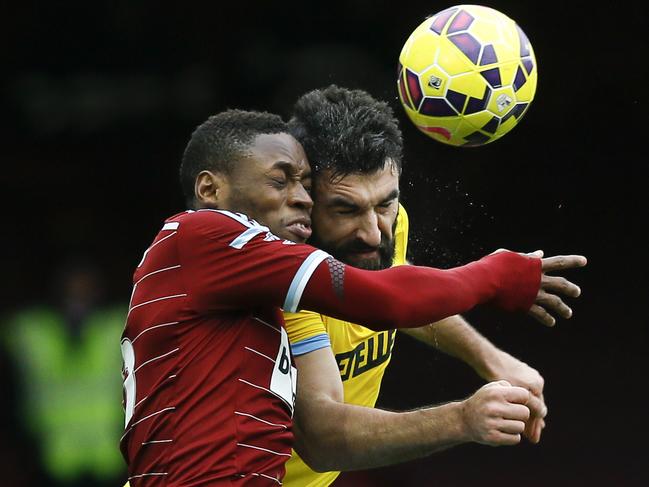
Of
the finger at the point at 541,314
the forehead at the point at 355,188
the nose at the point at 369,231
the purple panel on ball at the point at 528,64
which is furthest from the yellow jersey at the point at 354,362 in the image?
the purple panel on ball at the point at 528,64

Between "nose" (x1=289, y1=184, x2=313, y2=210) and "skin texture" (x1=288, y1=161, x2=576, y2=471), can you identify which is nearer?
"skin texture" (x1=288, y1=161, x2=576, y2=471)

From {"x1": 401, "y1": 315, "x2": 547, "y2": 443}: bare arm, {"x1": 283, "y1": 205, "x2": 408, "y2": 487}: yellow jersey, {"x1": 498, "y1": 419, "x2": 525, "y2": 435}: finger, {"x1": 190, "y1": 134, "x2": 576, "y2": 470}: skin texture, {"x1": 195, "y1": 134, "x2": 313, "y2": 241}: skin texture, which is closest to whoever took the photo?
{"x1": 498, "y1": 419, "x2": 525, "y2": 435}: finger

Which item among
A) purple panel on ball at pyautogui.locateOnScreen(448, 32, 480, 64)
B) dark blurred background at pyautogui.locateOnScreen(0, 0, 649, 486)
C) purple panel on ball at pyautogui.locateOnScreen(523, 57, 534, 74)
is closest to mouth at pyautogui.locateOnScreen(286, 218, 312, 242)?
purple panel on ball at pyautogui.locateOnScreen(448, 32, 480, 64)

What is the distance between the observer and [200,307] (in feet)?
11.2

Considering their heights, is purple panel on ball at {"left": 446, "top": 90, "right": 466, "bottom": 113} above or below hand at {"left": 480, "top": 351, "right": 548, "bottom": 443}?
above

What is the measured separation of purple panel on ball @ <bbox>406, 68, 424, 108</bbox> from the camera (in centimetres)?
417

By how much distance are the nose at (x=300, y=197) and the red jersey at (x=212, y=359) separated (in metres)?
Result: 0.26

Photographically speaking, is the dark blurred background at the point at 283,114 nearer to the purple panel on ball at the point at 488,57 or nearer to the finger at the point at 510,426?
the purple panel on ball at the point at 488,57

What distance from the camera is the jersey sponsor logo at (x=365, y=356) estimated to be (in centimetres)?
447

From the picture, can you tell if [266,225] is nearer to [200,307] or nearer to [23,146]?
[200,307]

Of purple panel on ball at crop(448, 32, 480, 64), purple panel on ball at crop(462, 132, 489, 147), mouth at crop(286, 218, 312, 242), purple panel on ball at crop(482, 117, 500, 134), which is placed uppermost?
purple panel on ball at crop(448, 32, 480, 64)

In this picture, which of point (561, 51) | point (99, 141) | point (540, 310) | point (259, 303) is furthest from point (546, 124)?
point (259, 303)

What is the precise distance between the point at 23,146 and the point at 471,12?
14.8 ft

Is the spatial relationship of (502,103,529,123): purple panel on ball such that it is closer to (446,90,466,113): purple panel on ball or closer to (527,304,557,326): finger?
(446,90,466,113): purple panel on ball
